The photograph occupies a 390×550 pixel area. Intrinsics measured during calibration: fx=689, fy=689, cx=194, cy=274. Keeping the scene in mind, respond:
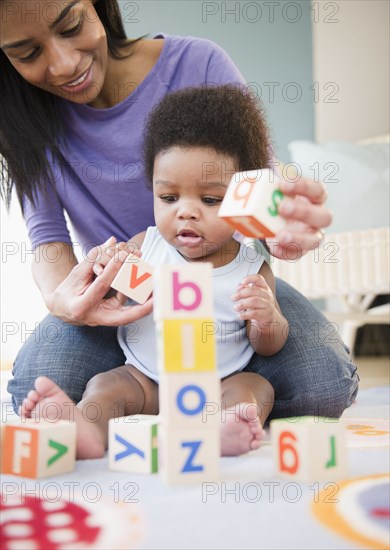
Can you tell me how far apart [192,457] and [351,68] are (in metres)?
2.93

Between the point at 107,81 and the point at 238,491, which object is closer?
the point at 238,491

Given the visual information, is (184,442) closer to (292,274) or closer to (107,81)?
(107,81)

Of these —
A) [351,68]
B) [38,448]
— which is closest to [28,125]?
[38,448]

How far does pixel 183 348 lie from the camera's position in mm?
→ 676

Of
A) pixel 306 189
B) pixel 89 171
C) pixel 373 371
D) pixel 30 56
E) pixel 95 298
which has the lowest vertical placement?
pixel 373 371

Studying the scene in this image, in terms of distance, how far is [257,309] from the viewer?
3.21 feet

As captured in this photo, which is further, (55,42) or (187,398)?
(55,42)

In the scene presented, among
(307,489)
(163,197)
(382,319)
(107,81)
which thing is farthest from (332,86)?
(307,489)

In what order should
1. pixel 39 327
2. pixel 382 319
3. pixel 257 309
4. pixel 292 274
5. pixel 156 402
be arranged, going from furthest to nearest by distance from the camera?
pixel 382 319, pixel 292 274, pixel 39 327, pixel 156 402, pixel 257 309

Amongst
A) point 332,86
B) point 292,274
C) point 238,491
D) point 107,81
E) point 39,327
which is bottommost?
point 238,491

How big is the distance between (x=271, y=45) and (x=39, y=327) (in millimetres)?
2405

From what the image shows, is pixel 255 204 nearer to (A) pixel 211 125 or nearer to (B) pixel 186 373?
(B) pixel 186 373

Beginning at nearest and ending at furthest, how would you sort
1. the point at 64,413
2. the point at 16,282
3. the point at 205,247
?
1. the point at 64,413
2. the point at 205,247
3. the point at 16,282

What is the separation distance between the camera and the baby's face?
1.08 meters
